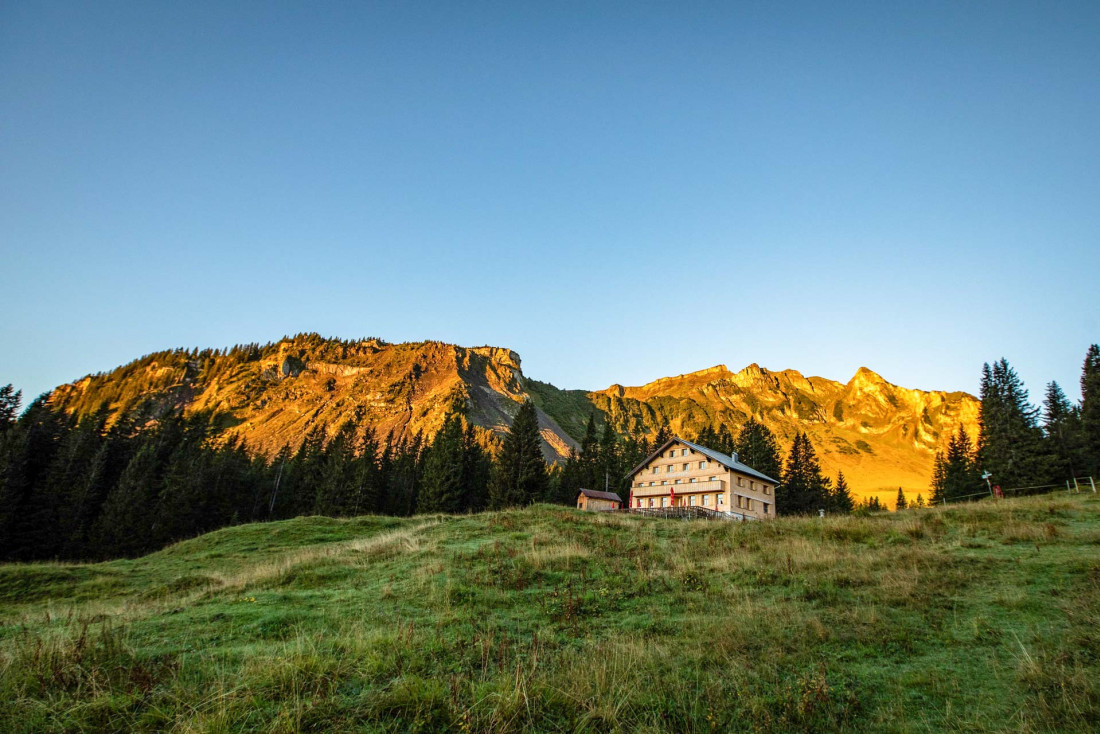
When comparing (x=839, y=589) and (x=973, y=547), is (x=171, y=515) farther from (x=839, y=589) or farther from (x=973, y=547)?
(x=973, y=547)

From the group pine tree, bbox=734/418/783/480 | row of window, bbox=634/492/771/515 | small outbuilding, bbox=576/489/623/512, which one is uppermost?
pine tree, bbox=734/418/783/480

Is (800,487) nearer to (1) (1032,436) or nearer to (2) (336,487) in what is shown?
(1) (1032,436)

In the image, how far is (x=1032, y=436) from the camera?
50.0 metres

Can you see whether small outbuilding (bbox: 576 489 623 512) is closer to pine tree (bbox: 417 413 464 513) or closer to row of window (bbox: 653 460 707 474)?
row of window (bbox: 653 460 707 474)

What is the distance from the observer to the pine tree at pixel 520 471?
177ft

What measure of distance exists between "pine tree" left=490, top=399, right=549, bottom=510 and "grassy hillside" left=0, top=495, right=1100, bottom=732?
1545 inches

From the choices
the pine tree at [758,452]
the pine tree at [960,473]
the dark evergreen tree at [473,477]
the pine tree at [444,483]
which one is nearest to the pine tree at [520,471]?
the pine tree at [444,483]

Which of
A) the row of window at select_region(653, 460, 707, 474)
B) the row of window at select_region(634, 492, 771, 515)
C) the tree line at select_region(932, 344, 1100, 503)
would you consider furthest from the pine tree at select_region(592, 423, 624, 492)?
the tree line at select_region(932, 344, 1100, 503)

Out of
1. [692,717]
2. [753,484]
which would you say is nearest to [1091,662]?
[692,717]

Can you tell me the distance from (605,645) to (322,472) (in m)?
66.9

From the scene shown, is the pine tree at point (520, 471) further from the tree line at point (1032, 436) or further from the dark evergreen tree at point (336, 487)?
the tree line at point (1032, 436)

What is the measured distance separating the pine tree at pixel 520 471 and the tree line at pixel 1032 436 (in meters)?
48.2

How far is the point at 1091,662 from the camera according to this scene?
6246 mm

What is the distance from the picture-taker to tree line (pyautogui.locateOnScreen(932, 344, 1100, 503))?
48.1 meters
